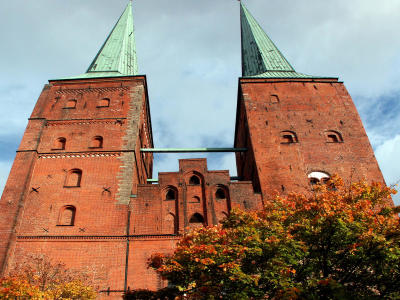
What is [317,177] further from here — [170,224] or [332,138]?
[170,224]

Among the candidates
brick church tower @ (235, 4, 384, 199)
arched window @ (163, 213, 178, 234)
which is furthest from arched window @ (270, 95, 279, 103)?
arched window @ (163, 213, 178, 234)

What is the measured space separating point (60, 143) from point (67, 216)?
5.16 meters

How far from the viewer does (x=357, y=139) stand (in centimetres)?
1966

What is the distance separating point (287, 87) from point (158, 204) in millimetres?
13192

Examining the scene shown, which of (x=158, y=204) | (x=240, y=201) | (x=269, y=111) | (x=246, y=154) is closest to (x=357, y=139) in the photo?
(x=269, y=111)

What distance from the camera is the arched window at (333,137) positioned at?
19.7 metres

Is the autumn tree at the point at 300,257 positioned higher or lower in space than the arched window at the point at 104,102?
lower

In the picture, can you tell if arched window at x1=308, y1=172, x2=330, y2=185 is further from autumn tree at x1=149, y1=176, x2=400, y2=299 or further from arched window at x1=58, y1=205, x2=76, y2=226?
arched window at x1=58, y1=205, x2=76, y2=226

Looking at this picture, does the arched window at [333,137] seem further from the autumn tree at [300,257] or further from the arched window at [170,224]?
the autumn tree at [300,257]

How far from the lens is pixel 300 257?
8367 mm

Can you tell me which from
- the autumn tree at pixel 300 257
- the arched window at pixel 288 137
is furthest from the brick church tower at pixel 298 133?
the autumn tree at pixel 300 257

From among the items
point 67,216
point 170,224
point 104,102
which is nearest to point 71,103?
point 104,102

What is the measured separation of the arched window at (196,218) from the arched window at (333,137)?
379 inches

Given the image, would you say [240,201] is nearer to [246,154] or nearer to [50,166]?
[246,154]
